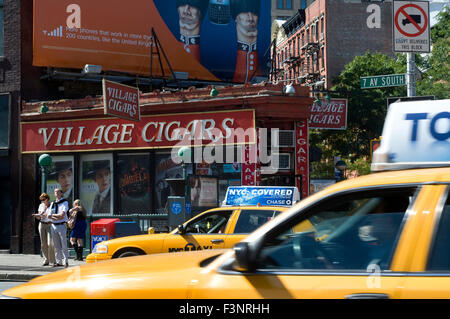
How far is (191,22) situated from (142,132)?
21.0 feet

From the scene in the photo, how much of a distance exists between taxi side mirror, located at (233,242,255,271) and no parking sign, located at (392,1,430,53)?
956 centimetres

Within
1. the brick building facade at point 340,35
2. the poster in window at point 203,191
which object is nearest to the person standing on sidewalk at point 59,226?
the poster in window at point 203,191

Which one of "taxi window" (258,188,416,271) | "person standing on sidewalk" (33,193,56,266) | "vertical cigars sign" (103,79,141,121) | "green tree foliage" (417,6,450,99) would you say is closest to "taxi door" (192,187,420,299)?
"taxi window" (258,188,416,271)

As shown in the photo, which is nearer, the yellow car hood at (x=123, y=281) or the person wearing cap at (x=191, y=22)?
the yellow car hood at (x=123, y=281)

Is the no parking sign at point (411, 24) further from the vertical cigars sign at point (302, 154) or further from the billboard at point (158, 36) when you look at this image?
the billboard at point (158, 36)

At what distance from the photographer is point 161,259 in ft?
13.4

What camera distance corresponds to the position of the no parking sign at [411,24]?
12.0 m

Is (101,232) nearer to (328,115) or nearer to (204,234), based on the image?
(204,234)

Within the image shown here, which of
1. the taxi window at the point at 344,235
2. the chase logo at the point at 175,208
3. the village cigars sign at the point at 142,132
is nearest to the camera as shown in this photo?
the taxi window at the point at 344,235

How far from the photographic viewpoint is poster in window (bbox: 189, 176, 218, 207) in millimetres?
17777

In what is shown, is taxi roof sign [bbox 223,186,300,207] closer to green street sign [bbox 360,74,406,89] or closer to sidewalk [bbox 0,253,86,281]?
green street sign [bbox 360,74,406,89]

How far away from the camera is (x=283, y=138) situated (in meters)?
21.4

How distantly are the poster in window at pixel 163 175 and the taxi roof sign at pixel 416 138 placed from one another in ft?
56.9

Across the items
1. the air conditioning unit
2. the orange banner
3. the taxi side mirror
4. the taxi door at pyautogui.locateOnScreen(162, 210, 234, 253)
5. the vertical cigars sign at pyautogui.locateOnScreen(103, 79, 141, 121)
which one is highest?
the orange banner
